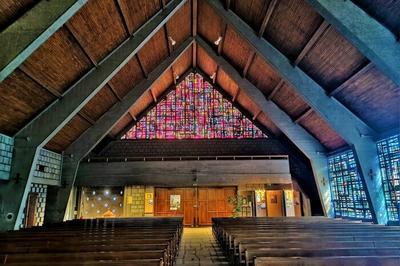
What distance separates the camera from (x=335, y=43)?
788 centimetres

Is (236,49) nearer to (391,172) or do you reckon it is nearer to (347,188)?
(391,172)

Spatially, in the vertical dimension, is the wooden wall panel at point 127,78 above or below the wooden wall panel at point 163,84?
below

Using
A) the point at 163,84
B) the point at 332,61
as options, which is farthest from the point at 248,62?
the point at 163,84

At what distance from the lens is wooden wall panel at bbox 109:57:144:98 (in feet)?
34.8

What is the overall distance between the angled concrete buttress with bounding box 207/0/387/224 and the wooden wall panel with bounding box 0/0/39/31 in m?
5.97

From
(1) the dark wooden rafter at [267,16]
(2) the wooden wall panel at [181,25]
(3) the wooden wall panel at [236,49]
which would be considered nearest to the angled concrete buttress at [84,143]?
(2) the wooden wall panel at [181,25]

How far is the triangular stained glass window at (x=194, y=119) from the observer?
1542cm

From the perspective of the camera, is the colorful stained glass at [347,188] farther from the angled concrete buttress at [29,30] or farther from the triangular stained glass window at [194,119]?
the angled concrete buttress at [29,30]

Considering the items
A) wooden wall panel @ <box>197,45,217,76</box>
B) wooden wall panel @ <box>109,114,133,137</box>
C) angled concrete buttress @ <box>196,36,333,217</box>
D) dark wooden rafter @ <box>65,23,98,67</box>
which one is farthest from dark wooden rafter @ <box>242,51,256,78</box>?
wooden wall panel @ <box>109,114,133,137</box>

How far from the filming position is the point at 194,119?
15.7 metres

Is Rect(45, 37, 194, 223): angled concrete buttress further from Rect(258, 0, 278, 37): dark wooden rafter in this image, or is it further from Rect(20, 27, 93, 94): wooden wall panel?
Rect(258, 0, 278, 37): dark wooden rafter

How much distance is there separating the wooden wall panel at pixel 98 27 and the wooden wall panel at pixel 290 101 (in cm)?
666

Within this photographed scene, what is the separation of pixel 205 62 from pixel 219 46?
9.74 feet

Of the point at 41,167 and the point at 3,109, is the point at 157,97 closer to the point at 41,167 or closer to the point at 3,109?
the point at 41,167
